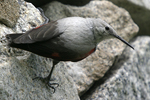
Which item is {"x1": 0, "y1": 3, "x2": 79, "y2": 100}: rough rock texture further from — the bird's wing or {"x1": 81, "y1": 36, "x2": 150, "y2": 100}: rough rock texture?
{"x1": 81, "y1": 36, "x2": 150, "y2": 100}: rough rock texture

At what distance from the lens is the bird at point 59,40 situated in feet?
5.66

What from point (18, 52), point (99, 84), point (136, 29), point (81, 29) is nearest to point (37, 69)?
point (18, 52)

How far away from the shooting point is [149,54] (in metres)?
3.65

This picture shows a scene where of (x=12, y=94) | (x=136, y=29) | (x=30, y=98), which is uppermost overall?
(x=12, y=94)

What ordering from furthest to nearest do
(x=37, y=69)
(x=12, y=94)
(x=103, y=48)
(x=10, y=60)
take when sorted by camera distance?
1. (x=103, y=48)
2. (x=37, y=69)
3. (x=10, y=60)
4. (x=12, y=94)

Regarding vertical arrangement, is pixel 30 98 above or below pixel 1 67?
below

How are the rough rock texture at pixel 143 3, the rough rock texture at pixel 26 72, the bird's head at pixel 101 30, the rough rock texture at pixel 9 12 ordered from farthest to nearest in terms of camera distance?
1. the rough rock texture at pixel 143 3
2. the bird's head at pixel 101 30
3. the rough rock texture at pixel 9 12
4. the rough rock texture at pixel 26 72

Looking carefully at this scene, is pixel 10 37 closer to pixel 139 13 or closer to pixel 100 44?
pixel 100 44

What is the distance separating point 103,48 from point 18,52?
5.43 feet

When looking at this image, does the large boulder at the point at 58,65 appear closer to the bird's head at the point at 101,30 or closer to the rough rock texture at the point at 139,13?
the rough rock texture at the point at 139,13

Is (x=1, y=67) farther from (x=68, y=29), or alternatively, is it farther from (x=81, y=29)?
(x=81, y=29)

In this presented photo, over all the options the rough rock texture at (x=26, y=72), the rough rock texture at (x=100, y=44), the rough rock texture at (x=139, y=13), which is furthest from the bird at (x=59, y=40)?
the rough rock texture at (x=139, y=13)

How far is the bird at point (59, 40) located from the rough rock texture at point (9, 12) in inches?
8.9

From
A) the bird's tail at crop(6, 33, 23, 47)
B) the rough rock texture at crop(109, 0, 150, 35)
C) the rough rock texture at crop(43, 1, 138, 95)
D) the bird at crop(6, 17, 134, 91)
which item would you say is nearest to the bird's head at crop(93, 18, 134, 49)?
the bird at crop(6, 17, 134, 91)
